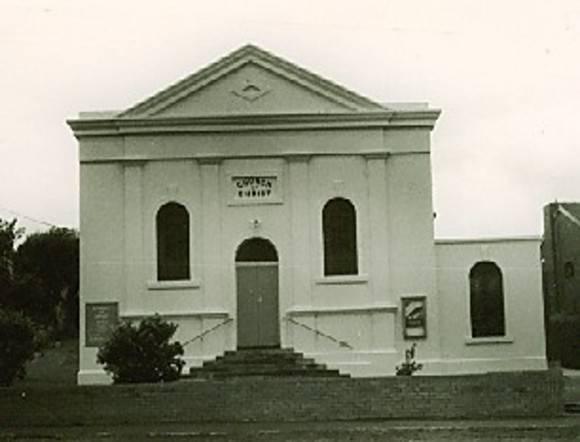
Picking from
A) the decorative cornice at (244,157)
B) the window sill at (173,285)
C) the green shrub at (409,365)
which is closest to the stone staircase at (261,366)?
the green shrub at (409,365)

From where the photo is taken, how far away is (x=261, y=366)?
80.9 feet

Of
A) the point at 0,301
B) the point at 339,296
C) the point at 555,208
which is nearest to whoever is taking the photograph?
the point at 0,301

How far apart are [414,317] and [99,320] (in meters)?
8.57

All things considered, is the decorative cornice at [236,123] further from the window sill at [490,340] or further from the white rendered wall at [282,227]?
the window sill at [490,340]

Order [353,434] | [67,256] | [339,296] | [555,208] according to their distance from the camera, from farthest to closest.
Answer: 1. [555,208]
2. [67,256]
3. [339,296]
4. [353,434]

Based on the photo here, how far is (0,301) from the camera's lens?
2284cm

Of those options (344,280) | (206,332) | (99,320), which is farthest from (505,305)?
(99,320)

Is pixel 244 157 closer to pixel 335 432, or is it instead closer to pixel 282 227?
pixel 282 227

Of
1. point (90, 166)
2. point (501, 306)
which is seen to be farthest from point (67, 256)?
point (501, 306)

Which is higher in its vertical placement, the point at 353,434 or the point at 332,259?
the point at 332,259

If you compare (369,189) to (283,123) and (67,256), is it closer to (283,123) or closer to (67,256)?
(283,123)

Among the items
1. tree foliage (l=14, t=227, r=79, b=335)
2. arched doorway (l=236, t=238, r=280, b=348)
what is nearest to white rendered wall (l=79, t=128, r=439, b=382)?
arched doorway (l=236, t=238, r=280, b=348)

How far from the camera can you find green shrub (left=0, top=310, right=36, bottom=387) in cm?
2092

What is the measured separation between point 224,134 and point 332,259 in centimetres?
456
